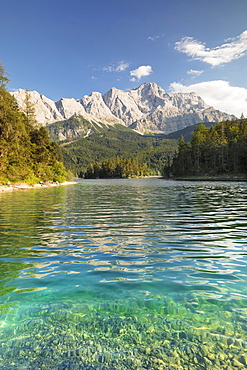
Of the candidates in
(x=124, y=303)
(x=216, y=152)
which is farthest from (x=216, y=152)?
(x=124, y=303)

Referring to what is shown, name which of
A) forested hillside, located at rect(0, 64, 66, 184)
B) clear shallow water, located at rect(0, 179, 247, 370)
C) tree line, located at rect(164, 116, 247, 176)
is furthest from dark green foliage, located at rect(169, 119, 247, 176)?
clear shallow water, located at rect(0, 179, 247, 370)

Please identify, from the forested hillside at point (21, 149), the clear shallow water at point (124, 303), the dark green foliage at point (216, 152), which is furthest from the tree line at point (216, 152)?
the clear shallow water at point (124, 303)

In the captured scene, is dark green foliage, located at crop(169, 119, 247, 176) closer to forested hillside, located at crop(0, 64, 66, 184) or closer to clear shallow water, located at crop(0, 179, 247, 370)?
forested hillside, located at crop(0, 64, 66, 184)

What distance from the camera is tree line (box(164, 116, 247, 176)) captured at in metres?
110

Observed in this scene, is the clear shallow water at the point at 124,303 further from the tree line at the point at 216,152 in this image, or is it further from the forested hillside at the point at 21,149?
the tree line at the point at 216,152

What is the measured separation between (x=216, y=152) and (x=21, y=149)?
3618 inches

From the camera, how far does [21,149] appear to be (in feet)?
235

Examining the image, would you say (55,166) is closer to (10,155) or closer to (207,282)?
(10,155)

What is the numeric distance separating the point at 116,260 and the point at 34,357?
516 cm

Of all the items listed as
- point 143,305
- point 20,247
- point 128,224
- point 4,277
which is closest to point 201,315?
point 143,305

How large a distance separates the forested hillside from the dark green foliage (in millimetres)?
76337

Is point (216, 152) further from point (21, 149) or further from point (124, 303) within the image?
point (124, 303)

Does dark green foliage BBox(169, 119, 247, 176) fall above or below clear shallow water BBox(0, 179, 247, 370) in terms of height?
above

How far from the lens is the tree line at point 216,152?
110 meters
